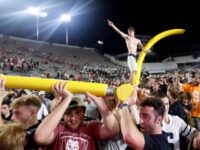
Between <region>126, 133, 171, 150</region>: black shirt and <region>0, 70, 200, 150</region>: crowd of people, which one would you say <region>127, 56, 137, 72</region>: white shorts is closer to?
<region>0, 70, 200, 150</region>: crowd of people

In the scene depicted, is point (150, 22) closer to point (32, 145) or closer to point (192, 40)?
point (192, 40)

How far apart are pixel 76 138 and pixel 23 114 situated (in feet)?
1.62

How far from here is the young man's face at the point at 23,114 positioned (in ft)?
9.46

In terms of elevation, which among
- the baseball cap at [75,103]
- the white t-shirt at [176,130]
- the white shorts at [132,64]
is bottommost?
the white t-shirt at [176,130]

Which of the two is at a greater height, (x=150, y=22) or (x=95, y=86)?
(x=150, y=22)

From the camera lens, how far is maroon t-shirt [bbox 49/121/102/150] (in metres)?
2.87

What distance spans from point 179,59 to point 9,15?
20.8 m

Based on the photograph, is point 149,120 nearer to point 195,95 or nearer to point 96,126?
point 96,126

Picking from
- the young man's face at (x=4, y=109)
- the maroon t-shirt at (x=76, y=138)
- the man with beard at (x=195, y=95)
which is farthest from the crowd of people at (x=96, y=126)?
the man with beard at (x=195, y=95)

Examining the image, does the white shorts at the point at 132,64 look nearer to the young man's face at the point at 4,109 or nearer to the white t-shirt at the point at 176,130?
the white t-shirt at the point at 176,130

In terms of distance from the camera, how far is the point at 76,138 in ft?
9.50

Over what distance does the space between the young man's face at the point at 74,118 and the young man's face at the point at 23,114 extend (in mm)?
315

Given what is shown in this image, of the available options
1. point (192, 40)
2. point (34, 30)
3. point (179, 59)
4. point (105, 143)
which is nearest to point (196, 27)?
point (192, 40)

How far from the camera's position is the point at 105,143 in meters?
3.04
